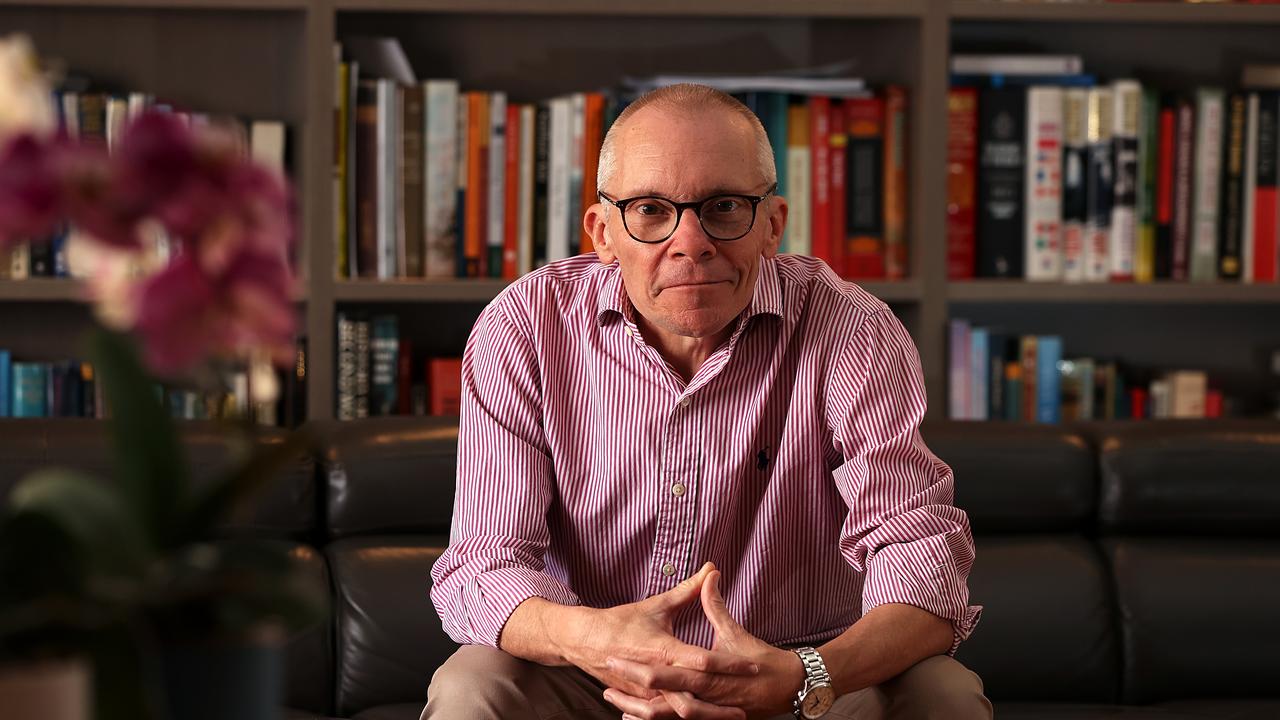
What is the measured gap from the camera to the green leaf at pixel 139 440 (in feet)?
2.08

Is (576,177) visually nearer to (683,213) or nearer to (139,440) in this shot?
(683,213)

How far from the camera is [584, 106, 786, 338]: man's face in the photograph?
1627 mm

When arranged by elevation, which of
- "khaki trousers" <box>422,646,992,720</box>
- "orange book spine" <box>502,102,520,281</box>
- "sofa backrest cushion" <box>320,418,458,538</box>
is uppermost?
"orange book spine" <box>502,102,520,281</box>

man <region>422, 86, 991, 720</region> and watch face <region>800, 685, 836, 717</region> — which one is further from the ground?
man <region>422, 86, 991, 720</region>

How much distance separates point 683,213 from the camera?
163 cm

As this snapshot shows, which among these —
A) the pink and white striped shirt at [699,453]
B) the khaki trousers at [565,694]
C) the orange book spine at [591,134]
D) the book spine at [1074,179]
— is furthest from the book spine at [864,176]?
the khaki trousers at [565,694]

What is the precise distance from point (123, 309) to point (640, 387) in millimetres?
1148

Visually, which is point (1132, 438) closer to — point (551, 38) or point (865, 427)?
point (865, 427)

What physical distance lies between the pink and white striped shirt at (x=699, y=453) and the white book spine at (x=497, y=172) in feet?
2.41

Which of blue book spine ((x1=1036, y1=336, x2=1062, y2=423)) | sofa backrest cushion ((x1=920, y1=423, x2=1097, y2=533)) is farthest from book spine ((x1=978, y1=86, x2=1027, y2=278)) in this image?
sofa backrest cushion ((x1=920, y1=423, x2=1097, y2=533))

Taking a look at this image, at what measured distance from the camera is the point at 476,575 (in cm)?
159

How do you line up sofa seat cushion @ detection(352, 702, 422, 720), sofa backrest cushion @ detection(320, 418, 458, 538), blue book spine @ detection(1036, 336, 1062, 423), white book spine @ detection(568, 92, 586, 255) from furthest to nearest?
blue book spine @ detection(1036, 336, 1062, 423) < white book spine @ detection(568, 92, 586, 255) < sofa backrest cushion @ detection(320, 418, 458, 538) < sofa seat cushion @ detection(352, 702, 422, 720)

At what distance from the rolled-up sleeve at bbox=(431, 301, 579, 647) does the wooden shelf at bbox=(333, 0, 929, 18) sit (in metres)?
0.84

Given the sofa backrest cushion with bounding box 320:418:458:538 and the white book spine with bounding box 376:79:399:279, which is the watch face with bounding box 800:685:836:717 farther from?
the white book spine with bounding box 376:79:399:279
